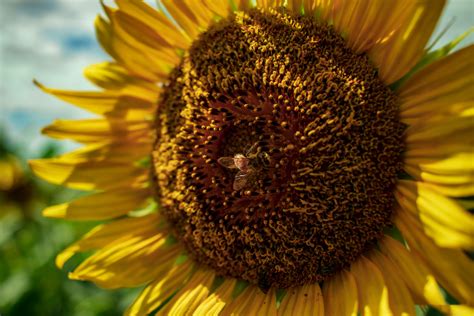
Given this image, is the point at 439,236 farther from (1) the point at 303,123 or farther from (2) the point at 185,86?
(2) the point at 185,86

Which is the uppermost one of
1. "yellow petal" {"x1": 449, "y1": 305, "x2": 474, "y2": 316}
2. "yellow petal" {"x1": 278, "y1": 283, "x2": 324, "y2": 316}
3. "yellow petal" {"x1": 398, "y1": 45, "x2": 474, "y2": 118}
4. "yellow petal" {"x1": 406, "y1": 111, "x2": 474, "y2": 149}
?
"yellow petal" {"x1": 398, "y1": 45, "x2": 474, "y2": 118}

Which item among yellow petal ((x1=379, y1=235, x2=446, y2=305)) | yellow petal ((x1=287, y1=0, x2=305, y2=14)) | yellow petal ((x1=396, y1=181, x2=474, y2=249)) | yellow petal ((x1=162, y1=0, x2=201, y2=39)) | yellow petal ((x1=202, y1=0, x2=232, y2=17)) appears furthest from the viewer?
yellow petal ((x1=162, y1=0, x2=201, y2=39))

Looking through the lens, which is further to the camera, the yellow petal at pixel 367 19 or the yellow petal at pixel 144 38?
the yellow petal at pixel 144 38

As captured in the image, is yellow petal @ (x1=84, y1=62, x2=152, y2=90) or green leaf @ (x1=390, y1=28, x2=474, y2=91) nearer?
green leaf @ (x1=390, y1=28, x2=474, y2=91)

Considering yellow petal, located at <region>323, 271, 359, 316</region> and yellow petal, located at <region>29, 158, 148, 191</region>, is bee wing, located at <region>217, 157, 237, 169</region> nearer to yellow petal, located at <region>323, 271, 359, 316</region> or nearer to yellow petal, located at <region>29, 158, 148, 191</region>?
yellow petal, located at <region>323, 271, 359, 316</region>

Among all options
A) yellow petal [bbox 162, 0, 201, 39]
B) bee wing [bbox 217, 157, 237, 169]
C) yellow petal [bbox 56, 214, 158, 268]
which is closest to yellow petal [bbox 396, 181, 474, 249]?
bee wing [bbox 217, 157, 237, 169]

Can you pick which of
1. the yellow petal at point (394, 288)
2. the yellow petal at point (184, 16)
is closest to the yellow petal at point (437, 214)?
the yellow petal at point (394, 288)

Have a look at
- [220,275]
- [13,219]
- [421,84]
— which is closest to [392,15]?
[421,84]

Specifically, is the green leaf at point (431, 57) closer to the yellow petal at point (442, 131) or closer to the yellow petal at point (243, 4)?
the yellow petal at point (442, 131)
